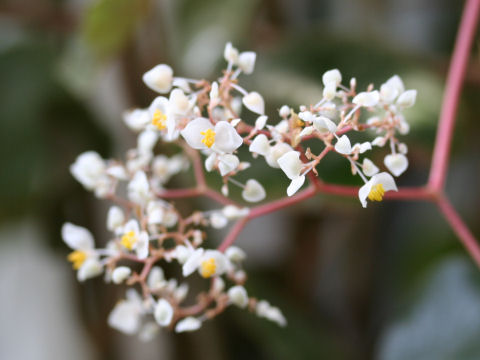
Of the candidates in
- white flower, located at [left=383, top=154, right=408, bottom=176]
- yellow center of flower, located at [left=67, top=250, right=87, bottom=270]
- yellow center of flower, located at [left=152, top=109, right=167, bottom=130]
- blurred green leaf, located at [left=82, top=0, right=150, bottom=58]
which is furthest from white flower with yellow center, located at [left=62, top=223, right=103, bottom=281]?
blurred green leaf, located at [left=82, top=0, right=150, bottom=58]

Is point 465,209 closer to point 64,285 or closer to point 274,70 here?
point 274,70

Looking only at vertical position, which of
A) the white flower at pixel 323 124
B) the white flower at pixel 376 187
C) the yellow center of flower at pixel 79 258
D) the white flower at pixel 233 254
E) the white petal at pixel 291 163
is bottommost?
the white flower at pixel 376 187

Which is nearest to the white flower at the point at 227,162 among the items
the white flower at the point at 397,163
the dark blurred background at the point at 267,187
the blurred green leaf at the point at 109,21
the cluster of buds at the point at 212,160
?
the cluster of buds at the point at 212,160

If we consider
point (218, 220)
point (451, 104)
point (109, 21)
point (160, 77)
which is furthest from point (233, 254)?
point (109, 21)

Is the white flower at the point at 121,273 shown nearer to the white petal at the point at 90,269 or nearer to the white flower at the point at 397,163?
the white petal at the point at 90,269

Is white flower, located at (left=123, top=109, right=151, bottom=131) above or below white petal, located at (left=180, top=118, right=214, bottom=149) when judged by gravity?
above

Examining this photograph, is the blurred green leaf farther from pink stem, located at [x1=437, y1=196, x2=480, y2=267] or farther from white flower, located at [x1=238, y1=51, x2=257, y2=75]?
pink stem, located at [x1=437, y1=196, x2=480, y2=267]
